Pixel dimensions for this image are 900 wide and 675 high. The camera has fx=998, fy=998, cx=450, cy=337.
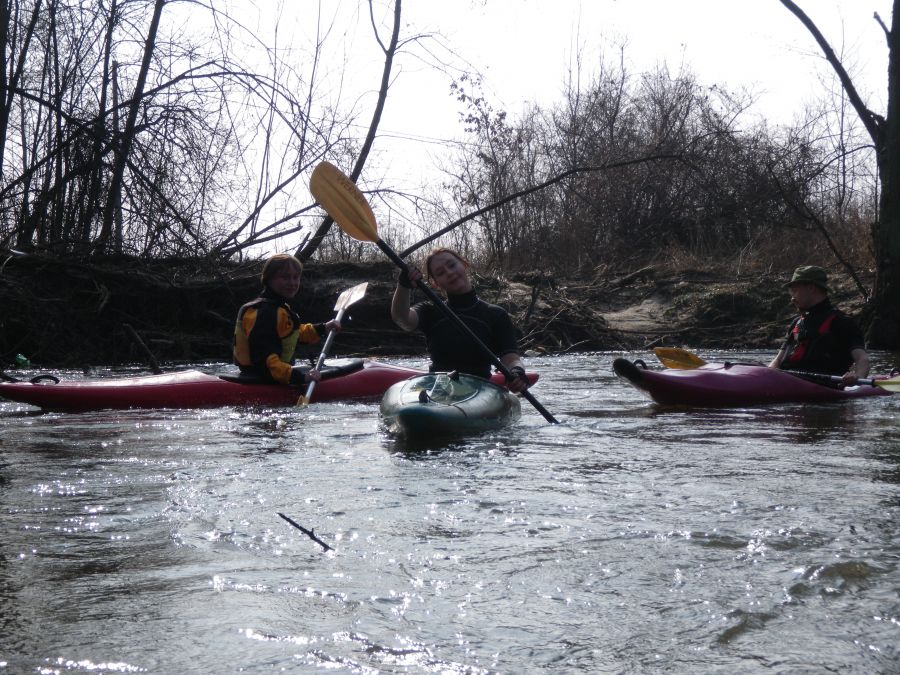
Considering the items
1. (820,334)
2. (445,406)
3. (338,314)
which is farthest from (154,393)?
(820,334)

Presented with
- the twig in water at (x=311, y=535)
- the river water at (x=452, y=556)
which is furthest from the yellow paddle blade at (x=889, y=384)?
the twig in water at (x=311, y=535)

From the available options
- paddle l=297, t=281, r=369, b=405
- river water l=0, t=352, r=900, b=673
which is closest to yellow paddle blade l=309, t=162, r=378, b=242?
paddle l=297, t=281, r=369, b=405

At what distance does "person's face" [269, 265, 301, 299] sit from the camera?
21.0 feet

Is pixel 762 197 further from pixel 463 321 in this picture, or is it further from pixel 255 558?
pixel 255 558

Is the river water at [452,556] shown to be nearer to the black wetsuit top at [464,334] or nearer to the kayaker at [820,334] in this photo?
the black wetsuit top at [464,334]

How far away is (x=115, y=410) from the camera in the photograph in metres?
6.36

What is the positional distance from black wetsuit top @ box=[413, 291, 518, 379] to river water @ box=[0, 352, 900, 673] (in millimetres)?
781

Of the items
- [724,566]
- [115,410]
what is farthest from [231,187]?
[724,566]

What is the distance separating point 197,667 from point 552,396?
18.1 feet

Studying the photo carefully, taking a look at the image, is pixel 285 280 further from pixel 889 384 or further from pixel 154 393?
pixel 889 384

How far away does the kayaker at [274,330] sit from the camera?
639 cm

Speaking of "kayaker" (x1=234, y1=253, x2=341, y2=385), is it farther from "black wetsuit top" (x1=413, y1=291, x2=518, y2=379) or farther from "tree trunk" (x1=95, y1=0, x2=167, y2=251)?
"tree trunk" (x1=95, y1=0, x2=167, y2=251)

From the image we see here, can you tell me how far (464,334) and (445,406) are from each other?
2.36 ft

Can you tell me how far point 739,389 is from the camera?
21.7 ft
